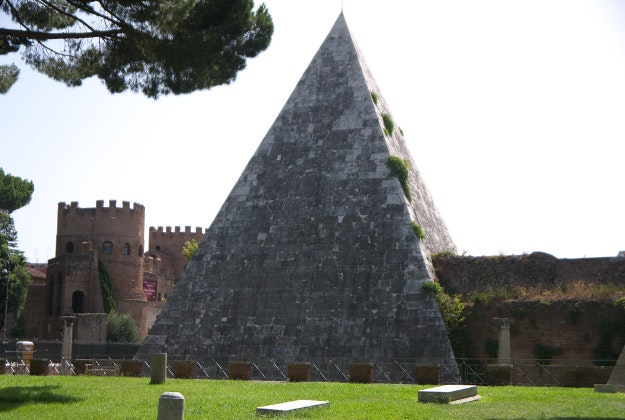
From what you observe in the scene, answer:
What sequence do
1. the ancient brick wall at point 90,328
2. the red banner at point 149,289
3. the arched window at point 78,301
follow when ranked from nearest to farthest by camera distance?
the ancient brick wall at point 90,328
the arched window at point 78,301
the red banner at point 149,289

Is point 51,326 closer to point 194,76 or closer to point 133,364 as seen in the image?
point 133,364

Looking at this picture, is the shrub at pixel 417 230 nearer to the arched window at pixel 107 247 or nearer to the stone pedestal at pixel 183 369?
the stone pedestal at pixel 183 369

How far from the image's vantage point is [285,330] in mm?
20406

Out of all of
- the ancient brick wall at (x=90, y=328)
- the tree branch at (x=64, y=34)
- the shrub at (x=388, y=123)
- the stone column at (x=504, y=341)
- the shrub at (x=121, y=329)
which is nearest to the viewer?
the tree branch at (x=64, y=34)

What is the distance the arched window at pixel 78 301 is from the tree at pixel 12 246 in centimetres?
356

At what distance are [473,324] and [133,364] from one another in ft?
24.8

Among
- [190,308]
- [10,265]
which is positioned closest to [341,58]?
[190,308]

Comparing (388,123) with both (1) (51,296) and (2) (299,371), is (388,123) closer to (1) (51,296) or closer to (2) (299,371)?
(2) (299,371)

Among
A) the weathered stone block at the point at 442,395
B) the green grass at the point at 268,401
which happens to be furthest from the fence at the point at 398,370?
the weathered stone block at the point at 442,395

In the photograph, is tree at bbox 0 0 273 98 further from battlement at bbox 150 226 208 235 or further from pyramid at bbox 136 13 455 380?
battlement at bbox 150 226 208 235

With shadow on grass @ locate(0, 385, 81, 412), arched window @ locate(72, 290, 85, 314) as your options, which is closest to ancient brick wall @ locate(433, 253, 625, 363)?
shadow on grass @ locate(0, 385, 81, 412)

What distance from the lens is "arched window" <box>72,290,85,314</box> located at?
165 ft

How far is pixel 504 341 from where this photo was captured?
1780cm

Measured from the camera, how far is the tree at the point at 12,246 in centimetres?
4394
